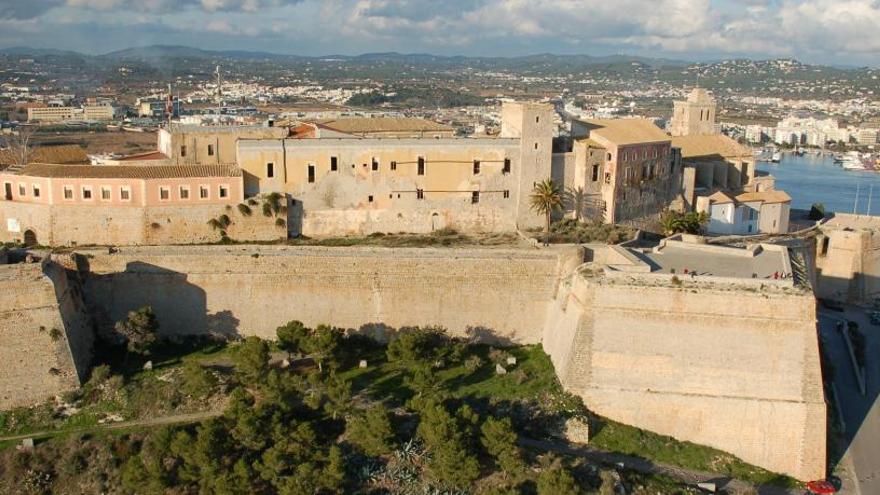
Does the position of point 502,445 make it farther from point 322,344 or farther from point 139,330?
point 139,330

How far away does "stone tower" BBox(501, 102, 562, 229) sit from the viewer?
2866 cm

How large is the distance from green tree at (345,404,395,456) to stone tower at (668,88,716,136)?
30.5 m

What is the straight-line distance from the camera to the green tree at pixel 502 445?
18.2 metres

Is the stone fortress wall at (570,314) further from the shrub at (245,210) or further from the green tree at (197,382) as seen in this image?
the shrub at (245,210)

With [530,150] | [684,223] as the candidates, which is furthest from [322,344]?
[684,223]

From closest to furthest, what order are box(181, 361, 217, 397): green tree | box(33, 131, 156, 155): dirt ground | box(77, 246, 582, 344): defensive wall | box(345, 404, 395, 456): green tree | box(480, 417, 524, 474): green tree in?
box(480, 417, 524, 474): green tree → box(345, 404, 395, 456): green tree → box(181, 361, 217, 397): green tree → box(77, 246, 582, 344): defensive wall → box(33, 131, 156, 155): dirt ground

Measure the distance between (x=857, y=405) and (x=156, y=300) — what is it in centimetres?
1968

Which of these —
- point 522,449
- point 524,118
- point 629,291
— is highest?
point 524,118

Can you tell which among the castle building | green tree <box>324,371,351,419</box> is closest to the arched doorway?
green tree <box>324,371,351,419</box>

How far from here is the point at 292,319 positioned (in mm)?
23688

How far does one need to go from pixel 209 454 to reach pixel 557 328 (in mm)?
9716

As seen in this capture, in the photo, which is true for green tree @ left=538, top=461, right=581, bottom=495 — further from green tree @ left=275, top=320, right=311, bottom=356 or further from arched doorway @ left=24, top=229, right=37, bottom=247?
arched doorway @ left=24, top=229, right=37, bottom=247

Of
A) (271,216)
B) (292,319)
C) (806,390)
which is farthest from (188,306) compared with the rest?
(806,390)

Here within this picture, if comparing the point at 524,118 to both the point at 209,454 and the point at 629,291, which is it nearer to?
the point at 629,291
